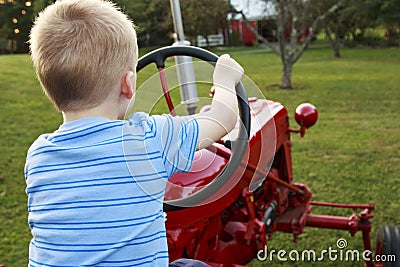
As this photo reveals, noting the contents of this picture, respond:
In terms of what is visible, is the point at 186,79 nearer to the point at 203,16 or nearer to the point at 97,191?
the point at 97,191

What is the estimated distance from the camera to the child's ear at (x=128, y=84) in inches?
47.5

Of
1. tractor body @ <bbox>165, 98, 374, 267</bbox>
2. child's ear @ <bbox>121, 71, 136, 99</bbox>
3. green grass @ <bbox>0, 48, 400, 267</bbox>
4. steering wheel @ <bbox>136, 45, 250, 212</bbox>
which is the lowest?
green grass @ <bbox>0, 48, 400, 267</bbox>

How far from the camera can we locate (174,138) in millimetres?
1250

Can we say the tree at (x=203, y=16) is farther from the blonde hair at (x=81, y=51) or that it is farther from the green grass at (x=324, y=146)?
the blonde hair at (x=81, y=51)

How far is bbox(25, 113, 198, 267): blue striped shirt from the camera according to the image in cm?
117

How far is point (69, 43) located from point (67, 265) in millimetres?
505

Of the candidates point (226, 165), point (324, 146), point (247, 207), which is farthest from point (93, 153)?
point (324, 146)

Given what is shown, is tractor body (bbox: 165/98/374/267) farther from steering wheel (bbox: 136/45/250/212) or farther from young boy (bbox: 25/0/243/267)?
young boy (bbox: 25/0/243/267)

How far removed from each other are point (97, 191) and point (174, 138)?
0.73 feet

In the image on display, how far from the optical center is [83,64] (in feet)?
3.73

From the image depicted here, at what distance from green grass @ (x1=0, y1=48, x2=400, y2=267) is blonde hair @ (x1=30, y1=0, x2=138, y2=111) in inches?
86.9

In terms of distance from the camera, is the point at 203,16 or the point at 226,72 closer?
the point at 226,72

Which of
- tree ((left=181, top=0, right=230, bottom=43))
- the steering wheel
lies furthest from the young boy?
tree ((left=181, top=0, right=230, bottom=43))

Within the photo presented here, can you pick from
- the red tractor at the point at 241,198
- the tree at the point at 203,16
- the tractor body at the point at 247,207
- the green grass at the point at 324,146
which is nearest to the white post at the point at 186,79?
the red tractor at the point at 241,198
